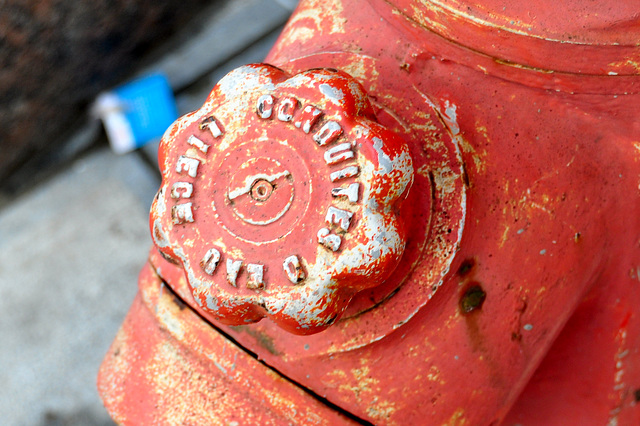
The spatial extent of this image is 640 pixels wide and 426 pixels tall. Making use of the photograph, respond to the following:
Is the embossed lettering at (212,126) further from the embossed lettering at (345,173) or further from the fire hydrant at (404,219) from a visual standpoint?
the embossed lettering at (345,173)

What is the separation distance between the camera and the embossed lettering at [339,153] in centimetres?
67

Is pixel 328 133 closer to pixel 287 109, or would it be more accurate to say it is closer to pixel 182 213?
pixel 287 109

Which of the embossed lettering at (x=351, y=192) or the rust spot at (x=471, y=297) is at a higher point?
the rust spot at (x=471, y=297)

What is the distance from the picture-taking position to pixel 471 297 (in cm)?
77

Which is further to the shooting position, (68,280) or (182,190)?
(68,280)

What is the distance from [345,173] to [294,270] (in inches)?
4.9

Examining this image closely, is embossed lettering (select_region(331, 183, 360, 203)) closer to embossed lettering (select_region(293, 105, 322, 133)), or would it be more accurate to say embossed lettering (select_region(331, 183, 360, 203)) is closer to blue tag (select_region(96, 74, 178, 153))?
embossed lettering (select_region(293, 105, 322, 133))

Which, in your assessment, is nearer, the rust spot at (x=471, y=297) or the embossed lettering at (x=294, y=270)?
the embossed lettering at (x=294, y=270)

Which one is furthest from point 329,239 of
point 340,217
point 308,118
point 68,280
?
point 68,280

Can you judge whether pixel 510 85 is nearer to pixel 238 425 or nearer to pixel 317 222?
pixel 317 222

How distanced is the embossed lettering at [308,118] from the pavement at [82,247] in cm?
128

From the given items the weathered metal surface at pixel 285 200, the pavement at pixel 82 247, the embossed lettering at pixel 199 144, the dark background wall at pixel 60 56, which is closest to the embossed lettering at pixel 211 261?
the weathered metal surface at pixel 285 200

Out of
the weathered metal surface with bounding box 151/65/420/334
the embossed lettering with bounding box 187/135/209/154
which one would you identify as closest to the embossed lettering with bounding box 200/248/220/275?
the weathered metal surface with bounding box 151/65/420/334

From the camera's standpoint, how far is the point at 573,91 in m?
0.75
